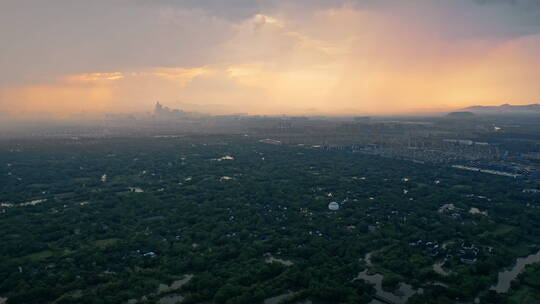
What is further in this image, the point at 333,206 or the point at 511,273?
the point at 333,206

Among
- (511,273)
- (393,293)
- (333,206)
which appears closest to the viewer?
(393,293)

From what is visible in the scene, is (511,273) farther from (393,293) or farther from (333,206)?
(333,206)

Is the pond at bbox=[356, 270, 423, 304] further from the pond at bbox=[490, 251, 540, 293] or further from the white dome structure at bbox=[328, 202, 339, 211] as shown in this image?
the white dome structure at bbox=[328, 202, 339, 211]

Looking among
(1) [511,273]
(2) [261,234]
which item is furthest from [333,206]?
(1) [511,273]

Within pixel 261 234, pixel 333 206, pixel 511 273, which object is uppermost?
pixel 333 206

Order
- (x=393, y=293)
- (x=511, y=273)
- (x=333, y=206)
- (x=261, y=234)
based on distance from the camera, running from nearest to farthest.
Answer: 1. (x=393, y=293)
2. (x=511, y=273)
3. (x=261, y=234)
4. (x=333, y=206)

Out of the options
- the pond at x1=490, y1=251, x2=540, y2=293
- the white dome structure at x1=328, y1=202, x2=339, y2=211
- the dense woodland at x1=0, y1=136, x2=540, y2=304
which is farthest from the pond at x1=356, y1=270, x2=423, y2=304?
the white dome structure at x1=328, y1=202, x2=339, y2=211

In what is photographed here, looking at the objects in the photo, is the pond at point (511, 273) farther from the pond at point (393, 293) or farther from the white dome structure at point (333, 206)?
the white dome structure at point (333, 206)

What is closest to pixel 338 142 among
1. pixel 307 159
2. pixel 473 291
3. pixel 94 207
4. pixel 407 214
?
pixel 307 159

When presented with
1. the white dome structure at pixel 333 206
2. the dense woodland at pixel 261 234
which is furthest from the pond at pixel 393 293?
the white dome structure at pixel 333 206
